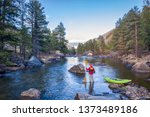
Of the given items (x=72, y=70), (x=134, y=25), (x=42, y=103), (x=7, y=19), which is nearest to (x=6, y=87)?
(x=7, y=19)

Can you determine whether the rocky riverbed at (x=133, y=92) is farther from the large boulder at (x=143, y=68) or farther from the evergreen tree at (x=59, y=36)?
the evergreen tree at (x=59, y=36)

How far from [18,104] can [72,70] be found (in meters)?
25.0

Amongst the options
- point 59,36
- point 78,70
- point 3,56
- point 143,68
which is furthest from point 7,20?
point 59,36

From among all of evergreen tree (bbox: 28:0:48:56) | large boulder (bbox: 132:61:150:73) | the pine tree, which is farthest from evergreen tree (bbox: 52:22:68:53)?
the pine tree

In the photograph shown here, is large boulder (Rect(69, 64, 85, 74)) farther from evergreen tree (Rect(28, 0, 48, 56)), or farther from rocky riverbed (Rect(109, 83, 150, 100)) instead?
evergreen tree (Rect(28, 0, 48, 56))

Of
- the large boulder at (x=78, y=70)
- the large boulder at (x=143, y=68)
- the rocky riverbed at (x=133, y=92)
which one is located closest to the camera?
the rocky riverbed at (x=133, y=92)

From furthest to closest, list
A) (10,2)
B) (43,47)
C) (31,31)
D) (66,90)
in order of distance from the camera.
→ 1. (43,47)
2. (31,31)
3. (10,2)
4. (66,90)

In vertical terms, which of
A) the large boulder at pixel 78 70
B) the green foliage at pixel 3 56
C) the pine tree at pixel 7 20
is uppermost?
the pine tree at pixel 7 20

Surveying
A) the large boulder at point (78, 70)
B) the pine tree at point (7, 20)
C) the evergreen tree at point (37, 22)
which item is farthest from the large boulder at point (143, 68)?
the evergreen tree at point (37, 22)

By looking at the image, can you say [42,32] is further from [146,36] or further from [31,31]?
[146,36]

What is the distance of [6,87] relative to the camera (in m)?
21.4

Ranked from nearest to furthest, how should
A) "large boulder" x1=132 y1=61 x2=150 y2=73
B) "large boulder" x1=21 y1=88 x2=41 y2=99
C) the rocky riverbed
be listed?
the rocky riverbed < "large boulder" x1=21 y1=88 x2=41 y2=99 < "large boulder" x1=132 y1=61 x2=150 y2=73

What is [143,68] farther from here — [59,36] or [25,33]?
[59,36]

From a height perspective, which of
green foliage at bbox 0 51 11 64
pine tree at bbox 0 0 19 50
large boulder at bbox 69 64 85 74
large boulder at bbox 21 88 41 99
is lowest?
large boulder at bbox 21 88 41 99
